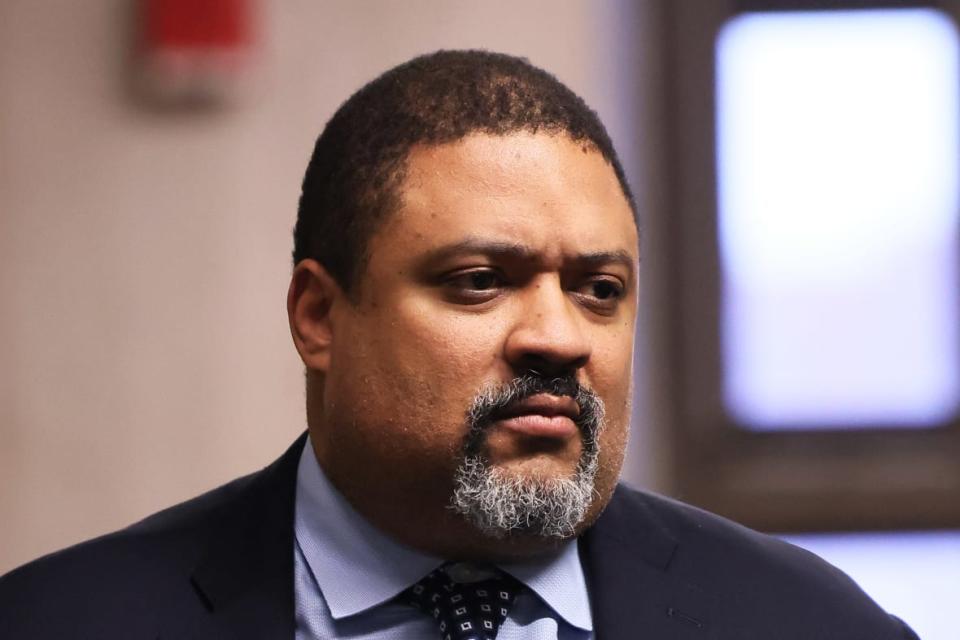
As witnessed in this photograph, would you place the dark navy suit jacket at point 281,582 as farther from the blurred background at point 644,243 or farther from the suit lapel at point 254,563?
the blurred background at point 644,243

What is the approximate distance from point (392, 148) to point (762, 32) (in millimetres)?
1339

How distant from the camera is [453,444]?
1.20 meters

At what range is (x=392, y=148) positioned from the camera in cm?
128

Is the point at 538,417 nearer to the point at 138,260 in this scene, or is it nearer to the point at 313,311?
the point at 313,311

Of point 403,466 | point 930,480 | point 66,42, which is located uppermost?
point 66,42

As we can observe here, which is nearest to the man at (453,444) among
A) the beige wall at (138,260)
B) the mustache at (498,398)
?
the mustache at (498,398)

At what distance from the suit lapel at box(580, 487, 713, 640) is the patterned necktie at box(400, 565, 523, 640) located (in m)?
0.10

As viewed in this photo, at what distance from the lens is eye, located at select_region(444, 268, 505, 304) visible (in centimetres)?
122

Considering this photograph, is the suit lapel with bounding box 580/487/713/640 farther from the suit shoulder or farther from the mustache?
the mustache

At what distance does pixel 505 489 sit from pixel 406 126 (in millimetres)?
357

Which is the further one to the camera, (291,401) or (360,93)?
(291,401)

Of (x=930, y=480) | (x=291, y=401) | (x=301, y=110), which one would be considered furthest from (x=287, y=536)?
(x=930, y=480)

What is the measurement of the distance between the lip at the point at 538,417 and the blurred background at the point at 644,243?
44.1 inches

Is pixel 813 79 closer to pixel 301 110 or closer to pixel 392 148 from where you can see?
pixel 301 110
